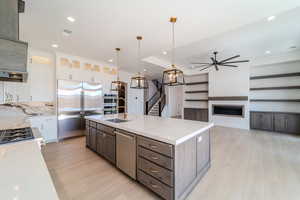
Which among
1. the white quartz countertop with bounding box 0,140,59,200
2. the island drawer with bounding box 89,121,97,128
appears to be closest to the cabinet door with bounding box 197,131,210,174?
the white quartz countertop with bounding box 0,140,59,200

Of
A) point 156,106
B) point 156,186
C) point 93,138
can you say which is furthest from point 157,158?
point 156,106

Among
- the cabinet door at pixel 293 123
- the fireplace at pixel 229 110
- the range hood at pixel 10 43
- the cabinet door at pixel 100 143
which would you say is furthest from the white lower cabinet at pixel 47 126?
the cabinet door at pixel 293 123

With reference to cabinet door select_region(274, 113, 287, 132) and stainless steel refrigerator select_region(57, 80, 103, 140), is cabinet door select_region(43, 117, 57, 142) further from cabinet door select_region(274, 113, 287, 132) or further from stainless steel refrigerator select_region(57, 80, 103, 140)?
cabinet door select_region(274, 113, 287, 132)

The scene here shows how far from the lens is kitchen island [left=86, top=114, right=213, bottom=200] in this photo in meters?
1.56

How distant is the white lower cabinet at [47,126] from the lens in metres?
3.60

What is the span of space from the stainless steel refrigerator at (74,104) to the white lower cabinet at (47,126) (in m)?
0.13

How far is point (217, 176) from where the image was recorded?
221 cm

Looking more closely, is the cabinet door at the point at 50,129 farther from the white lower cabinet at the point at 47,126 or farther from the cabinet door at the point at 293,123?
the cabinet door at the point at 293,123

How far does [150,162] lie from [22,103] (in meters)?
4.07

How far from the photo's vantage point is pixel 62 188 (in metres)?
1.93

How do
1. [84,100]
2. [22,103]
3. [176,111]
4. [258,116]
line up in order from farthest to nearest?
[176,111] < [258,116] < [84,100] < [22,103]

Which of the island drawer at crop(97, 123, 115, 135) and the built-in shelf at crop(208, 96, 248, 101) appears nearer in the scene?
the island drawer at crop(97, 123, 115, 135)

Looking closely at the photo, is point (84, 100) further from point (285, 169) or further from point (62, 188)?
point (285, 169)

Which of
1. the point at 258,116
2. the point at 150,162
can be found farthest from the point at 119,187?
the point at 258,116
